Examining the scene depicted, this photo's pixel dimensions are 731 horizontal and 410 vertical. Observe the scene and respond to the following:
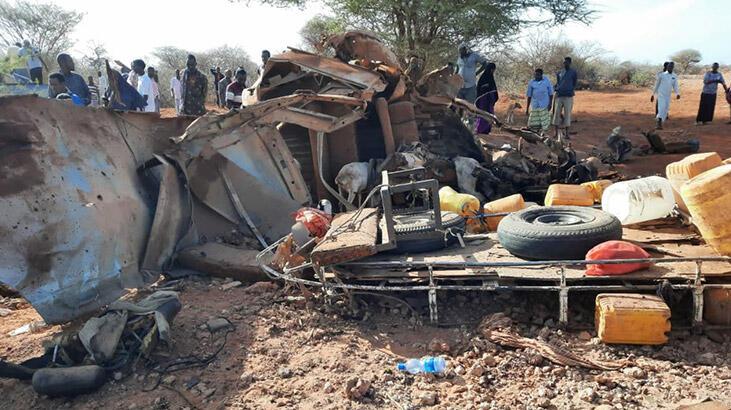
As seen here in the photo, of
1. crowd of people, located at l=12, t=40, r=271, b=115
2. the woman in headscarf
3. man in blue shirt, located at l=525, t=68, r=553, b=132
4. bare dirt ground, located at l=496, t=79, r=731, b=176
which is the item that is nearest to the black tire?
crowd of people, located at l=12, t=40, r=271, b=115

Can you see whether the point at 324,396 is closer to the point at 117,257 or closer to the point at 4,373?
the point at 4,373

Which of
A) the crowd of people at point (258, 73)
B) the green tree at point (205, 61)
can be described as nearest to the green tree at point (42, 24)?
the green tree at point (205, 61)

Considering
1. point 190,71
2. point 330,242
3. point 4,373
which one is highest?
point 190,71

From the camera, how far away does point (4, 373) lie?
11.8ft

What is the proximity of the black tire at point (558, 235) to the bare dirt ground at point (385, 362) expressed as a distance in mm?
419

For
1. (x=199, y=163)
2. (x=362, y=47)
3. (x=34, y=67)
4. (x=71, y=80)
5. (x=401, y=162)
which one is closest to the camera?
(x=199, y=163)

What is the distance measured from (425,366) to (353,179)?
3945 mm

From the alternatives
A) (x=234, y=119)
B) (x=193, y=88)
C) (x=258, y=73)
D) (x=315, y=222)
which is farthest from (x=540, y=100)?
(x=315, y=222)

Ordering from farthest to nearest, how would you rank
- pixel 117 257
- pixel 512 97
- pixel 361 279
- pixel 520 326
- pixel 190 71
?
pixel 512 97 < pixel 190 71 < pixel 117 257 < pixel 361 279 < pixel 520 326

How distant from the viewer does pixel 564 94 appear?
43.1 ft

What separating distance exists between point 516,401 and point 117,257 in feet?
12.1

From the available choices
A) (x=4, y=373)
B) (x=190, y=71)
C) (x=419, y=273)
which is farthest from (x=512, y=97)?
(x=4, y=373)

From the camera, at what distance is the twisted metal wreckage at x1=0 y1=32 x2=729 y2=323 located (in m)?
4.17

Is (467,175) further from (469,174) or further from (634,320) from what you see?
(634,320)
